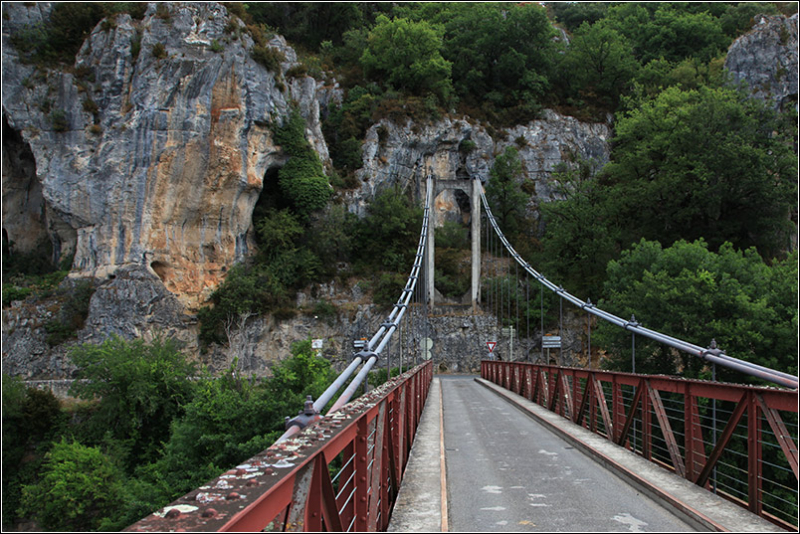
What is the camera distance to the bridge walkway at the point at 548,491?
3.79m

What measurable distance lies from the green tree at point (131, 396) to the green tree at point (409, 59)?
28793 millimetres

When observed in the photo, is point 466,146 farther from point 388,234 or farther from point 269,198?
point 269,198

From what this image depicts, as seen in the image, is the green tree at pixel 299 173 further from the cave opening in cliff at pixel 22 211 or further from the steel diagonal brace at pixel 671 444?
the steel diagonal brace at pixel 671 444

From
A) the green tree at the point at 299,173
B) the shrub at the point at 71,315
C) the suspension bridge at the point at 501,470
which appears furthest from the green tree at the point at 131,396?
the suspension bridge at the point at 501,470

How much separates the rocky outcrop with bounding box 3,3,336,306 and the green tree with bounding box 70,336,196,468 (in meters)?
7.39

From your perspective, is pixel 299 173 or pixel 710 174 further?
pixel 299 173

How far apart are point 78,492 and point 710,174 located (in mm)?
27285

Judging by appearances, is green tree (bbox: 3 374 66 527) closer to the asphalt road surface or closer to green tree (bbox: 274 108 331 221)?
green tree (bbox: 274 108 331 221)

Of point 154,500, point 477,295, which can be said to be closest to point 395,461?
point 154,500

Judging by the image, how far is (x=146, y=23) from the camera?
30.3 m

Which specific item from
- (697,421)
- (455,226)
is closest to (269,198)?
(455,226)

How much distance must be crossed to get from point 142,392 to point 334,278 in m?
14.3

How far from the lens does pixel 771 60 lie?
3650cm

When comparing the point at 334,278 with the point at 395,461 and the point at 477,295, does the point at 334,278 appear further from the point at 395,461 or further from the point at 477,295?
the point at 395,461
